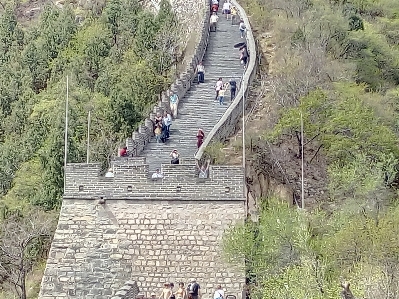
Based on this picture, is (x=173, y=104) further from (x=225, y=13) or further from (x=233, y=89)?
(x=225, y=13)

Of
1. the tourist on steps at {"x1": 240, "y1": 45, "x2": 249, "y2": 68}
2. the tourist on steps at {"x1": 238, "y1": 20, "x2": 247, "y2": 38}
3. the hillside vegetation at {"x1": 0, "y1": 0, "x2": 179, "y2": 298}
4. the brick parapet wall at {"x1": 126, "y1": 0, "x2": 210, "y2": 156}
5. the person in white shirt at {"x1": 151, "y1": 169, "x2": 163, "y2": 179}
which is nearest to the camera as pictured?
the person in white shirt at {"x1": 151, "y1": 169, "x2": 163, "y2": 179}

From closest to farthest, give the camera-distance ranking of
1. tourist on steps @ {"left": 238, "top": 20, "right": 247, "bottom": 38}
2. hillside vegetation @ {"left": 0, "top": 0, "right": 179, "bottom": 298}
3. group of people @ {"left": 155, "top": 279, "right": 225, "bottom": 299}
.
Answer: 1. group of people @ {"left": 155, "top": 279, "right": 225, "bottom": 299}
2. hillside vegetation @ {"left": 0, "top": 0, "right": 179, "bottom": 298}
3. tourist on steps @ {"left": 238, "top": 20, "right": 247, "bottom": 38}

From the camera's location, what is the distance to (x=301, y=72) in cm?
3397

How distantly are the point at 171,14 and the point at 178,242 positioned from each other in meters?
24.2

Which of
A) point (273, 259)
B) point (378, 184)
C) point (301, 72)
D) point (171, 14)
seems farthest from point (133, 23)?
point (273, 259)

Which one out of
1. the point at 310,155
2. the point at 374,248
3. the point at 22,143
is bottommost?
the point at 22,143

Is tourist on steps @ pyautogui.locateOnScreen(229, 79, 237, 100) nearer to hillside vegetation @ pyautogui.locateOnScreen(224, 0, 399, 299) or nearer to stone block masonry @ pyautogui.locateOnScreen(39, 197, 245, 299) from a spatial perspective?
hillside vegetation @ pyautogui.locateOnScreen(224, 0, 399, 299)

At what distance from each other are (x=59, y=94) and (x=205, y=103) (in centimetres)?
1087

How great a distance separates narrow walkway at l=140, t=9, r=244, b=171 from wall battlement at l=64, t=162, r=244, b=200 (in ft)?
6.59

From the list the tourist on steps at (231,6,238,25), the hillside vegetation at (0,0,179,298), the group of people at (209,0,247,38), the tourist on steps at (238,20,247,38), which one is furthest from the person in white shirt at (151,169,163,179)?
the tourist on steps at (231,6,238,25)

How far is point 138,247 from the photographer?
23547mm

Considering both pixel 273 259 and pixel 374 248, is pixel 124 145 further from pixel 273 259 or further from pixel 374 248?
pixel 374 248

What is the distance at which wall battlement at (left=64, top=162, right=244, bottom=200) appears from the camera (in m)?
23.6

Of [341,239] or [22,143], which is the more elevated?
[341,239]
